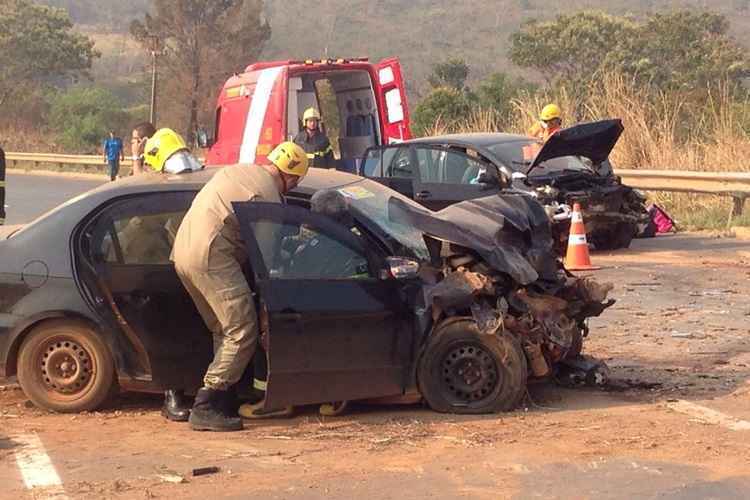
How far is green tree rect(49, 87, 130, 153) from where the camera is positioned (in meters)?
51.0

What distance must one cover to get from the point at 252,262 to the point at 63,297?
1.21 metres

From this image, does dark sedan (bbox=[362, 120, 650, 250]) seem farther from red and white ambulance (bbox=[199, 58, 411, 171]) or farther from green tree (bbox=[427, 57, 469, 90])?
green tree (bbox=[427, 57, 469, 90])

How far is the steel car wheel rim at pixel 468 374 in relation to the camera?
7137mm

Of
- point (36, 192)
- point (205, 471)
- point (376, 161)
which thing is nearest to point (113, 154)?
point (36, 192)

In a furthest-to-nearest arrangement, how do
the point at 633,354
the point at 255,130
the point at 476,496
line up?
the point at 255,130 → the point at 633,354 → the point at 476,496

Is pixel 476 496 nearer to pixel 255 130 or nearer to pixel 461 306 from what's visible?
pixel 461 306

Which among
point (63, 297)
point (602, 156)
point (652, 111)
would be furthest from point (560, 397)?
point (652, 111)

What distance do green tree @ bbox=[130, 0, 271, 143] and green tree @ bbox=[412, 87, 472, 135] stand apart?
2549 cm

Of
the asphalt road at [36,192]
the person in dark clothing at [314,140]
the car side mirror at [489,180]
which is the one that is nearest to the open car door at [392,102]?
the person in dark clothing at [314,140]

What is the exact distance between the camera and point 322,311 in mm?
6902

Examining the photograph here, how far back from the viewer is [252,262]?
6.84 metres

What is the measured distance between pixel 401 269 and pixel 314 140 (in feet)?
30.2

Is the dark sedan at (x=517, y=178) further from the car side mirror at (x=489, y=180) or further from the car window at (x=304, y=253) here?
the car window at (x=304, y=253)

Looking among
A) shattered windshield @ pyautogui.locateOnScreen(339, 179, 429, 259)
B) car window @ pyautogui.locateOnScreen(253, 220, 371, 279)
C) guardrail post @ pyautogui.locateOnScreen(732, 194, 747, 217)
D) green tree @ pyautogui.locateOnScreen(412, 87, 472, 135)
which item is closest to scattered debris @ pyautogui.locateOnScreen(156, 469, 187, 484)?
car window @ pyautogui.locateOnScreen(253, 220, 371, 279)
